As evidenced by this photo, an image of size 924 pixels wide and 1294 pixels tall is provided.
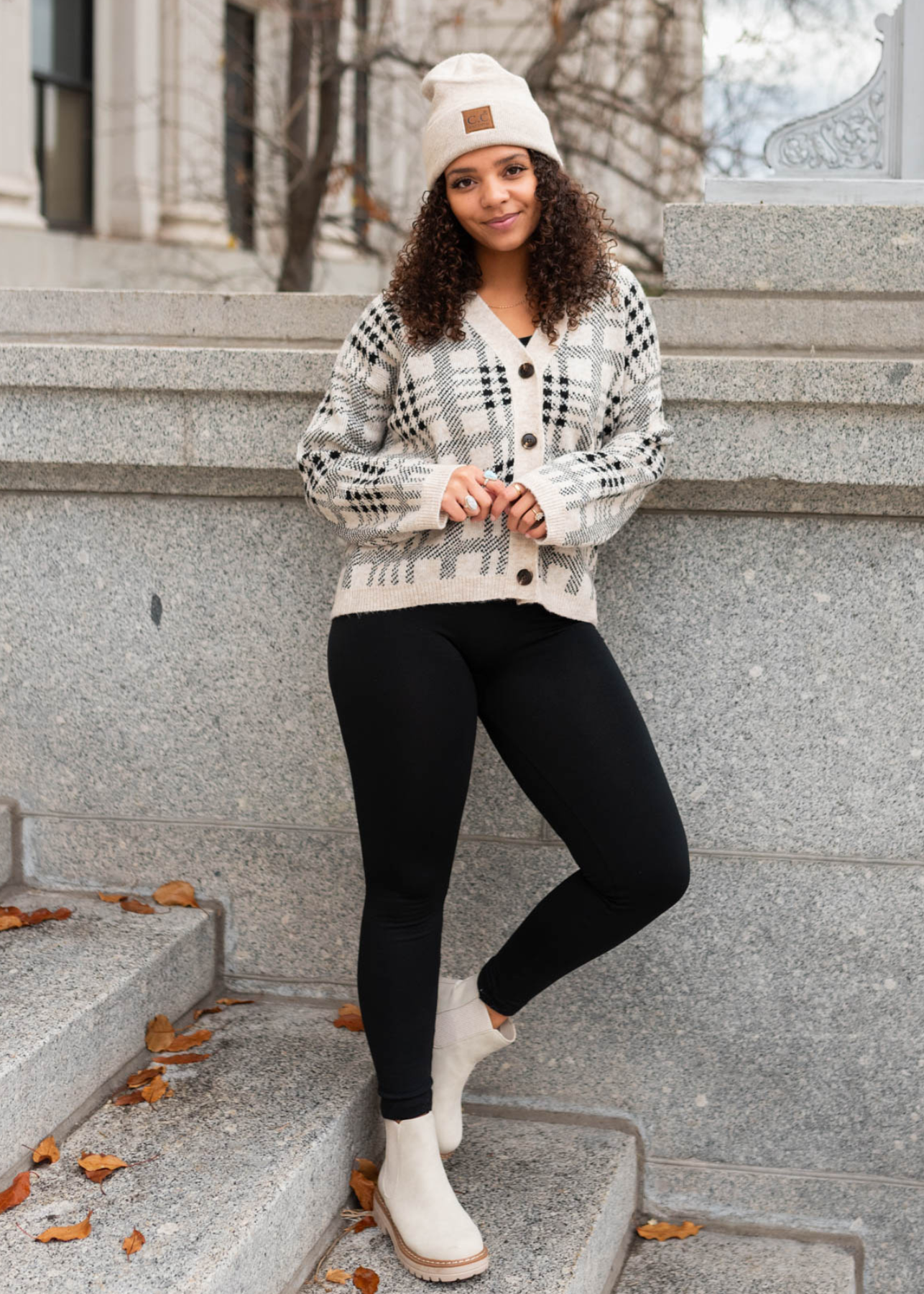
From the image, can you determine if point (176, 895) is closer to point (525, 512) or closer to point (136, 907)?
point (136, 907)

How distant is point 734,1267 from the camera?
124 inches

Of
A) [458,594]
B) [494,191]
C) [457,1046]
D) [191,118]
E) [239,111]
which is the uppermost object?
[239,111]

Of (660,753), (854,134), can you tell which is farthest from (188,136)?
(660,753)

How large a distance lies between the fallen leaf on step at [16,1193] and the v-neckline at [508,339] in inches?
70.0

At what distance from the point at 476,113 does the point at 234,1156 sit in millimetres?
2029

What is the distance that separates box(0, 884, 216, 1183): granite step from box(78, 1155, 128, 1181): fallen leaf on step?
0.13 m

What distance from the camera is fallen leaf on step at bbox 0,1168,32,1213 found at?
2.54 metres

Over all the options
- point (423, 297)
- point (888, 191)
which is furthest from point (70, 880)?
point (888, 191)

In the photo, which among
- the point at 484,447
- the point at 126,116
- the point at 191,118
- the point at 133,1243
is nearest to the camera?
the point at 133,1243

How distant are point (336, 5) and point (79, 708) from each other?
5.79m

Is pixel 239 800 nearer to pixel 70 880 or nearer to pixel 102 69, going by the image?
pixel 70 880

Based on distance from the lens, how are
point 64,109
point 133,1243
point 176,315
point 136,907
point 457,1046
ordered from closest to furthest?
point 133,1243
point 457,1046
point 136,907
point 176,315
point 64,109

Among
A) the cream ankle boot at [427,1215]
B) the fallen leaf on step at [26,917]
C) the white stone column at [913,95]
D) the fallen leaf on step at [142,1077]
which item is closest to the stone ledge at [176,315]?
the white stone column at [913,95]

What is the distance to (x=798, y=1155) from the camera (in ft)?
10.8
